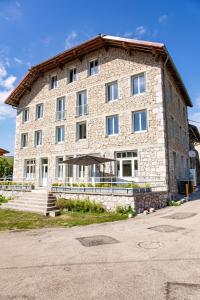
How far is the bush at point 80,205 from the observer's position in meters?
12.5

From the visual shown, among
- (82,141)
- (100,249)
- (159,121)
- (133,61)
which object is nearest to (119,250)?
(100,249)

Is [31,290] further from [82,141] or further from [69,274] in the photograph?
[82,141]

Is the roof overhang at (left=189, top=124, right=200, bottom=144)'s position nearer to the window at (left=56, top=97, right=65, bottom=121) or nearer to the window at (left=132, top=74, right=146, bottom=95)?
the window at (left=132, top=74, right=146, bottom=95)

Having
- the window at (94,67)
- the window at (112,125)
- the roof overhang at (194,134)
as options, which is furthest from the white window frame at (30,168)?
the roof overhang at (194,134)

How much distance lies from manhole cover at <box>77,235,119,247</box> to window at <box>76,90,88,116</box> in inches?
528

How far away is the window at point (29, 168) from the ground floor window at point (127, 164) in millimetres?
9920

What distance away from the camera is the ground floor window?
16156 millimetres

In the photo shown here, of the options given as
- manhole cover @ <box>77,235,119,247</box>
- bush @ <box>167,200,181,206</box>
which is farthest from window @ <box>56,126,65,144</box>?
manhole cover @ <box>77,235,119,247</box>

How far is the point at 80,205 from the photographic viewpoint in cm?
1300

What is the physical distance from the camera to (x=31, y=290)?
12.4 ft

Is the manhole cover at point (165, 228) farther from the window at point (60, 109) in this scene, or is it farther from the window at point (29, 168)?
the window at point (29, 168)

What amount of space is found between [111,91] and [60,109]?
5.66 meters

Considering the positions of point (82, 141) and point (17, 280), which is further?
point (82, 141)

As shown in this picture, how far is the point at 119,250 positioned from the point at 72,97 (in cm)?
1661
